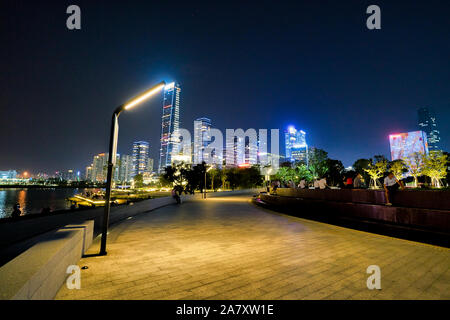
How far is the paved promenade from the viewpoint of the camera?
122 inches

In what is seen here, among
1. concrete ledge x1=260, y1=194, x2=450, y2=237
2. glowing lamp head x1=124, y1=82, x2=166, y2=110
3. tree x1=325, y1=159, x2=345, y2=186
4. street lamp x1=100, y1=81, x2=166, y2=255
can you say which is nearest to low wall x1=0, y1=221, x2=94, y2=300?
street lamp x1=100, y1=81, x2=166, y2=255

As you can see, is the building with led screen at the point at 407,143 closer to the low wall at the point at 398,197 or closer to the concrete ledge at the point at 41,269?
the low wall at the point at 398,197

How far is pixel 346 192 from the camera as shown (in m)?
9.62

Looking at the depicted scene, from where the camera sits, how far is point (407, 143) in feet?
230

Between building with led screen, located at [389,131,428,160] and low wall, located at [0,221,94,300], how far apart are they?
85992 millimetres

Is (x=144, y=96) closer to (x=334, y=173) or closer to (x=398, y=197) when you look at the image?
(x=398, y=197)

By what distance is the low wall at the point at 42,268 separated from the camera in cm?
194

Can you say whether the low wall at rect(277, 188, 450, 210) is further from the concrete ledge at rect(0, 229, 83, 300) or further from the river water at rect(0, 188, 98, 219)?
the river water at rect(0, 188, 98, 219)

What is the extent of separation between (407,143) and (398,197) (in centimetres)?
8502

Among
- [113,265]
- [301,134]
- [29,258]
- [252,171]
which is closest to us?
[29,258]

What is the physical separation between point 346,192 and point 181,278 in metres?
8.91

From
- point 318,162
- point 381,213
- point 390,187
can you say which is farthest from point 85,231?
point 318,162
